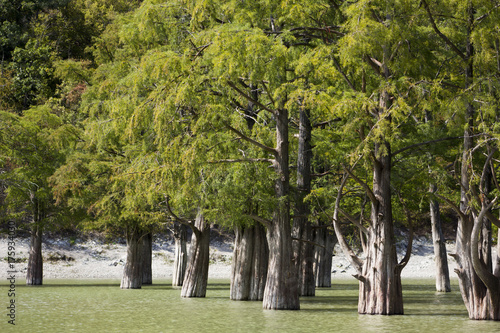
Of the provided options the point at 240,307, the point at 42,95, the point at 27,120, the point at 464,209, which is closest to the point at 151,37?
the point at 240,307

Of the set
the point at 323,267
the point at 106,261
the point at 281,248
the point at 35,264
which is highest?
the point at 281,248

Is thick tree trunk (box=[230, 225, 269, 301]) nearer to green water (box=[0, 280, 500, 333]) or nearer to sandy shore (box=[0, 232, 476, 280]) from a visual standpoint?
green water (box=[0, 280, 500, 333])

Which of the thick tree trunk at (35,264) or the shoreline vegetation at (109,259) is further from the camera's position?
the shoreline vegetation at (109,259)

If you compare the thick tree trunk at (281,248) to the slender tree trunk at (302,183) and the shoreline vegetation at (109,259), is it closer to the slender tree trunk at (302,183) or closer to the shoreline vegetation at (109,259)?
the slender tree trunk at (302,183)

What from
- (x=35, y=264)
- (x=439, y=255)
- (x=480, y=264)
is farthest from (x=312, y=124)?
(x=35, y=264)

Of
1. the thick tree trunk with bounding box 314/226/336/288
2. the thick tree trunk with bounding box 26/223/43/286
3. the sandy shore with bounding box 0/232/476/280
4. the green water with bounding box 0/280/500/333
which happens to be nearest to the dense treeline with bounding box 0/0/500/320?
the green water with bounding box 0/280/500/333

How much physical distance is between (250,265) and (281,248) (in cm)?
440

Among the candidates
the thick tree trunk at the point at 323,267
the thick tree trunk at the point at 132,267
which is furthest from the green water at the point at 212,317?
the thick tree trunk at the point at 323,267

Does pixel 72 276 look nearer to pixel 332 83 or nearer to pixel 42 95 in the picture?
pixel 42 95

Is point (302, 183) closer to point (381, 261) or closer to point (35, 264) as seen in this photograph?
point (381, 261)

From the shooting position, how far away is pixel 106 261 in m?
47.8

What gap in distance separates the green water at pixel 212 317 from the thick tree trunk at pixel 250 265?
894mm

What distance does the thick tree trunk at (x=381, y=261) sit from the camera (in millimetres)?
18938

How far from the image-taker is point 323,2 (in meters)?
20.1
